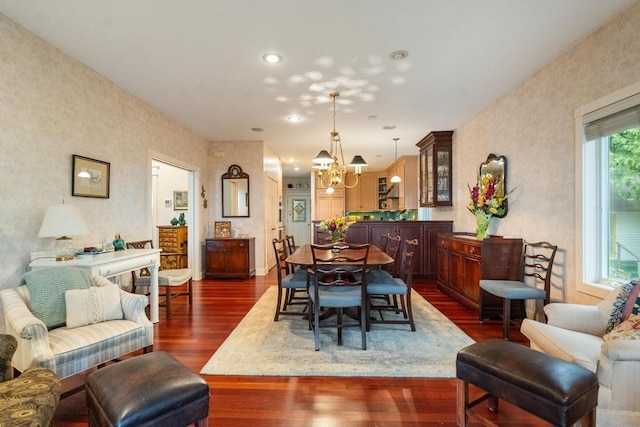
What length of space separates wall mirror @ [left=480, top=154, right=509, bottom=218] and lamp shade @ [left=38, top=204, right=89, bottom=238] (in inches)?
169

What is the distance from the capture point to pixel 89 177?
3.11 m

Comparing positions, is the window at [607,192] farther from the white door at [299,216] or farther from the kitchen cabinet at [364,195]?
the white door at [299,216]

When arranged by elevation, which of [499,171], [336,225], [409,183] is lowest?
[336,225]

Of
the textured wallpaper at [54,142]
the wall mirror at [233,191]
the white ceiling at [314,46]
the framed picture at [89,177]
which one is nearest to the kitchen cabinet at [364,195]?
the wall mirror at [233,191]

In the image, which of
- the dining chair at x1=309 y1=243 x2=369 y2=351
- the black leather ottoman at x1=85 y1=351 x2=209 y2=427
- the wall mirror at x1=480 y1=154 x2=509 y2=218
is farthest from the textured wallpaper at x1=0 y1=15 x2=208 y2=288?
the wall mirror at x1=480 y1=154 x2=509 y2=218

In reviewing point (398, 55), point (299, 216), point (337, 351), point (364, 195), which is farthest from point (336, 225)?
point (299, 216)

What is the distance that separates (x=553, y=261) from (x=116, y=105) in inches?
191

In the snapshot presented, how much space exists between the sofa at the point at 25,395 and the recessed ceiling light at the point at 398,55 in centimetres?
321

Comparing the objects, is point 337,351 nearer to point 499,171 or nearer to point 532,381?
point 532,381

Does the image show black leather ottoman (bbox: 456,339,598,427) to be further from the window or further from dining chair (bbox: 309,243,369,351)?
the window

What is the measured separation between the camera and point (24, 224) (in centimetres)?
243

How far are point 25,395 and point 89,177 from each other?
239cm

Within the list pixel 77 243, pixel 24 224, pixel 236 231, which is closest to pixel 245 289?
pixel 236 231

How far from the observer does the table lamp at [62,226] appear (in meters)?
2.38
